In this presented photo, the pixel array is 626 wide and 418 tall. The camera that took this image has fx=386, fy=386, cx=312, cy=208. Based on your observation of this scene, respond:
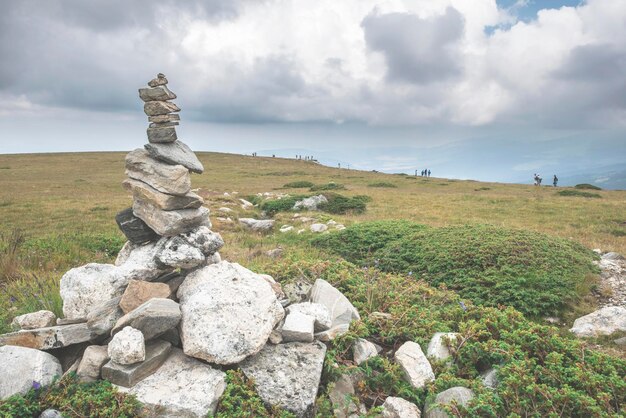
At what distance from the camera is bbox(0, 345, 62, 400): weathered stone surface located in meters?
4.76

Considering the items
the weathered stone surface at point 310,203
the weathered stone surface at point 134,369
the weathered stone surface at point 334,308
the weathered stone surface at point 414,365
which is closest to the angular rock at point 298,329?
the weathered stone surface at point 334,308

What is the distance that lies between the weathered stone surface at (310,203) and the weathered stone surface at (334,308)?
1674cm

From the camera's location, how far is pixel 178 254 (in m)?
6.38

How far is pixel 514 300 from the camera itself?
907 centimetres

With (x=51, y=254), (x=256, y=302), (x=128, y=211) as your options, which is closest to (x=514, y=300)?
(x=256, y=302)

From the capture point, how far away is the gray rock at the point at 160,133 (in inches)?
266

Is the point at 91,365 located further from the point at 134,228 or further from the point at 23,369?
the point at 134,228

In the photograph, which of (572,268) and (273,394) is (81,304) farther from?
(572,268)

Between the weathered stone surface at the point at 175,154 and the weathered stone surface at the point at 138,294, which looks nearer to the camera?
the weathered stone surface at the point at 138,294

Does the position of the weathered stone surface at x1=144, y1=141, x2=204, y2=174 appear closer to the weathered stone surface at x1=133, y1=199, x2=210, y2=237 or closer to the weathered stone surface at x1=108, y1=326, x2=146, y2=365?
the weathered stone surface at x1=133, y1=199, x2=210, y2=237

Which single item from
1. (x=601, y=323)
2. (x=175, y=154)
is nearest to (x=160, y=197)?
(x=175, y=154)

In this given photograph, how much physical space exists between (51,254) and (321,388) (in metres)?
10.2

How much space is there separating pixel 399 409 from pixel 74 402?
13.1 ft

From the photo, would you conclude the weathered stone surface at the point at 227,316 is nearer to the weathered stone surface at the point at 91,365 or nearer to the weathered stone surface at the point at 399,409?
the weathered stone surface at the point at 91,365
